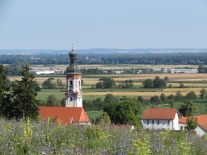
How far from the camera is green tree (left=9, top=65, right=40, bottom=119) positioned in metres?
26.5

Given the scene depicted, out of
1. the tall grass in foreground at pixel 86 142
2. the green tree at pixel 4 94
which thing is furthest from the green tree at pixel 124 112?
the tall grass in foreground at pixel 86 142

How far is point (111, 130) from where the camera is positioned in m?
10.5

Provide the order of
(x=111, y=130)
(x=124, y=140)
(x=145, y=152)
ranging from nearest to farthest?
(x=145, y=152) < (x=124, y=140) < (x=111, y=130)

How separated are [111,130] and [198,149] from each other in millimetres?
1687

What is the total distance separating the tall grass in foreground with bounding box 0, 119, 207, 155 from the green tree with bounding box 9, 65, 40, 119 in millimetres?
16160

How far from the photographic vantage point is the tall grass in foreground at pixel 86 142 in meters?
8.38

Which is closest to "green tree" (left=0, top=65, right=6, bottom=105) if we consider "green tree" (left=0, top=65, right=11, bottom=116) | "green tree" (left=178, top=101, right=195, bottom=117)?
"green tree" (left=0, top=65, right=11, bottom=116)

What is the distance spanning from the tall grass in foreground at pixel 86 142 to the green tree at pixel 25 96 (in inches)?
636

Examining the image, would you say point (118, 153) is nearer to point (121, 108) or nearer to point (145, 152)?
point (145, 152)

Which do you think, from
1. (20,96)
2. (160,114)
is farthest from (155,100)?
(20,96)

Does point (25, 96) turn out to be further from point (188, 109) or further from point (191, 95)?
point (191, 95)

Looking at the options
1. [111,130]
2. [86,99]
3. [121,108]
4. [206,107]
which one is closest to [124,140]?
[111,130]

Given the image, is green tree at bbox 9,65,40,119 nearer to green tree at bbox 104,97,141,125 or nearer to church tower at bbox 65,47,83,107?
green tree at bbox 104,97,141,125

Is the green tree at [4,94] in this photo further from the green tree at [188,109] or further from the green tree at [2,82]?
the green tree at [188,109]
